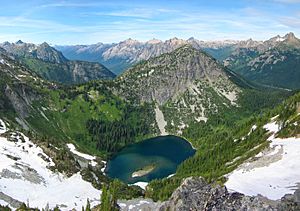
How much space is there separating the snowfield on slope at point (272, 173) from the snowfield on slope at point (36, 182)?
4583cm

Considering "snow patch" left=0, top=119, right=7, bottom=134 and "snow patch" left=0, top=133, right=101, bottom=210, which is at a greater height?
"snow patch" left=0, top=119, right=7, bottom=134

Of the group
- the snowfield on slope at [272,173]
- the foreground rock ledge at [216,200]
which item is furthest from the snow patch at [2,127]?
the foreground rock ledge at [216,200]

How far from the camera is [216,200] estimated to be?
6131 cm

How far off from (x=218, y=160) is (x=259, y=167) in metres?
57.7

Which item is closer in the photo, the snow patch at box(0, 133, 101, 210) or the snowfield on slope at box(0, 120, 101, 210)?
the snowfield on slope at box(0, 120, 101, 210)

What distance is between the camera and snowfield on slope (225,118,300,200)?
9825 cm

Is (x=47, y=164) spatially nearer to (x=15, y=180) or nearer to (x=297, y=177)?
(x=15, y=180)

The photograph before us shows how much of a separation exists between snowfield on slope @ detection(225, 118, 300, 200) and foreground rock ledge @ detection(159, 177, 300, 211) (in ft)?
86.6

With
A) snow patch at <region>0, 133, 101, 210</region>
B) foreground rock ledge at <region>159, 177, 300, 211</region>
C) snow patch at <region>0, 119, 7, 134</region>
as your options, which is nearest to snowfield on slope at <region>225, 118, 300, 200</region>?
foreground rock ledge at <region>159, 177, 300, 211</region>

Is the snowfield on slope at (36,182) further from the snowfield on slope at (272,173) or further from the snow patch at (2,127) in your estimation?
the snowfield on slope at (272,173)

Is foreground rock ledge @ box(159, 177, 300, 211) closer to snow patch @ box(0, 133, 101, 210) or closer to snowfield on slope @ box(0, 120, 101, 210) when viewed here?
snow patch @ box(0, 133, 101, 210)

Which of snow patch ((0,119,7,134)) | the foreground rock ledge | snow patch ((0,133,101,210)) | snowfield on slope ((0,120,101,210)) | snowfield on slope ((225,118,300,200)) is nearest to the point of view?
the foreground rock ledge

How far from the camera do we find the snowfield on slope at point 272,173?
98.2 m

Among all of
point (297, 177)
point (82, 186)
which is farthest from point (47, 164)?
point (297, 177)
